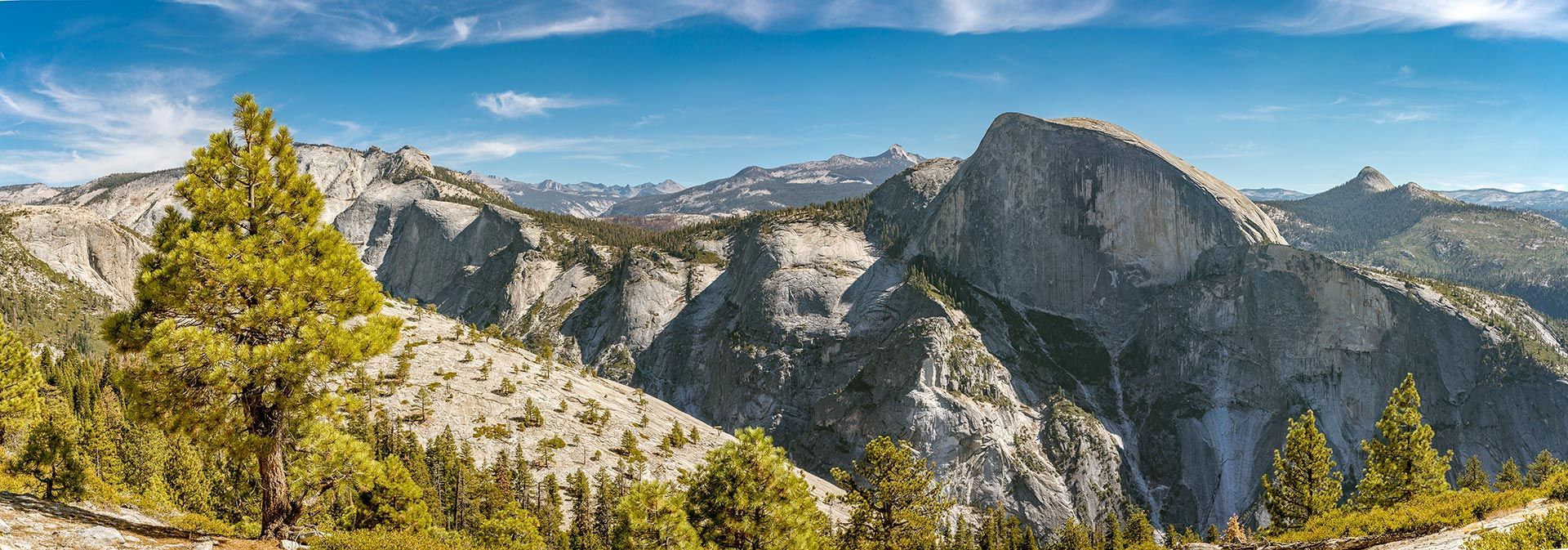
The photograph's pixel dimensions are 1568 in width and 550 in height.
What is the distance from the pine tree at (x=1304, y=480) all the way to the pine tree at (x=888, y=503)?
3243cm

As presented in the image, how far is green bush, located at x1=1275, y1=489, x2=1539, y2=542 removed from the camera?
2473cm

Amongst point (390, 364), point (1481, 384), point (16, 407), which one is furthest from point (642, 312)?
point (1481, 384)

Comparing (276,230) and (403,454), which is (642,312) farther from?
(276,230)

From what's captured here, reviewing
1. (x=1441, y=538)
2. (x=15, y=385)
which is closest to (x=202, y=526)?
(x=15, y=385)

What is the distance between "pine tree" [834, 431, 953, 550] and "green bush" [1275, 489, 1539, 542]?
55.5 ft

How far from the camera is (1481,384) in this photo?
115000mm

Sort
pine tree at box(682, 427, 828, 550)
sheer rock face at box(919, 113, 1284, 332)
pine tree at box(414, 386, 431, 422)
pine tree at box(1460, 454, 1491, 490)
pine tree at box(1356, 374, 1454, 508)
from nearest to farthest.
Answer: pine tree at box(682, 427, 828, 550)
pine tree at box(1356, 374, 1454, 508)
pine tree at box(414, 386, 431, 422)
pine tree at box(1460, 454, 1491, 490)
sheer rock face at box(919, 113, 1284, 332)

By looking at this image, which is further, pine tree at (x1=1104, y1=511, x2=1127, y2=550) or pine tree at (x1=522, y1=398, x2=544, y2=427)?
pine tree at (x1=1104, y1=511, x2=1127, y2=550)

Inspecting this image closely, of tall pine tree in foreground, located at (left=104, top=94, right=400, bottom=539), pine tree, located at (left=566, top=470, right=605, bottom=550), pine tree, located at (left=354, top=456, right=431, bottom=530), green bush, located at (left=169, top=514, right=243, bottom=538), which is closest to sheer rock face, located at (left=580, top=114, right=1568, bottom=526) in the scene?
pine tree, located at (left=566, top=470, right=605, bottom=550)

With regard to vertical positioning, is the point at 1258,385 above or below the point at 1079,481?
above

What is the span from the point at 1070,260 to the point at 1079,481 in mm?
53412

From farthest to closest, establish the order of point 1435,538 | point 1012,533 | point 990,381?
point 990,381 → point 1012,533 → point 1435,538

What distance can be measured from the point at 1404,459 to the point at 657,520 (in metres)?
52.6

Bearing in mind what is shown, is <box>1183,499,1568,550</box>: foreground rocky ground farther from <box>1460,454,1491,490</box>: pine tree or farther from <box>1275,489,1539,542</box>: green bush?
<box>1460,454,1491,490</box>: pine tree
